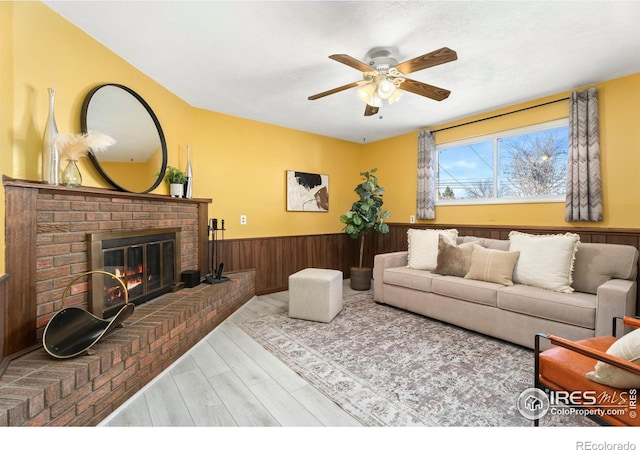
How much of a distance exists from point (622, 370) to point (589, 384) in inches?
5.8

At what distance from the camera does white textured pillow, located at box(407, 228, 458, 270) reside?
364cm

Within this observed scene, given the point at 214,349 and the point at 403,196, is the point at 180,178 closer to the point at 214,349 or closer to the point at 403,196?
the point at 214,349

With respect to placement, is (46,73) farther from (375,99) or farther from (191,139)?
(375,99)

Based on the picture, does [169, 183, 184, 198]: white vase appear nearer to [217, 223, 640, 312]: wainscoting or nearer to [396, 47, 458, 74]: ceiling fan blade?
[217, 223, 640, 312]: wainscoting

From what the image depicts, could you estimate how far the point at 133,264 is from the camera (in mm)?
2537

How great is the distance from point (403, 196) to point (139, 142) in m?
3.78

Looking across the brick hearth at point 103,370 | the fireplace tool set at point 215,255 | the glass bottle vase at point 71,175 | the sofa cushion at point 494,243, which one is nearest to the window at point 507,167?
the sofa cushion at point 494,243

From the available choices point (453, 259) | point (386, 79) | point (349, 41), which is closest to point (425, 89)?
point (386, 79)

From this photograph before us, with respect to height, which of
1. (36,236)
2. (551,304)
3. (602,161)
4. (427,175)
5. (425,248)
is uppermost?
(427,175)

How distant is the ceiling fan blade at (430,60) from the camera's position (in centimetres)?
192

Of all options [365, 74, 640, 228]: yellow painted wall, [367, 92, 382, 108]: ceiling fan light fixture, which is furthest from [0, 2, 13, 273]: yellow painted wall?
[365, 74, 640, 228]: yellow painted wall

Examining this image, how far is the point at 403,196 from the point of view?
4.86 metres

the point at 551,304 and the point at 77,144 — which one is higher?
the point at 77,144

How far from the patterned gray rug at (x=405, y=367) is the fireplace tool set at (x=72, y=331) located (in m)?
1.25
